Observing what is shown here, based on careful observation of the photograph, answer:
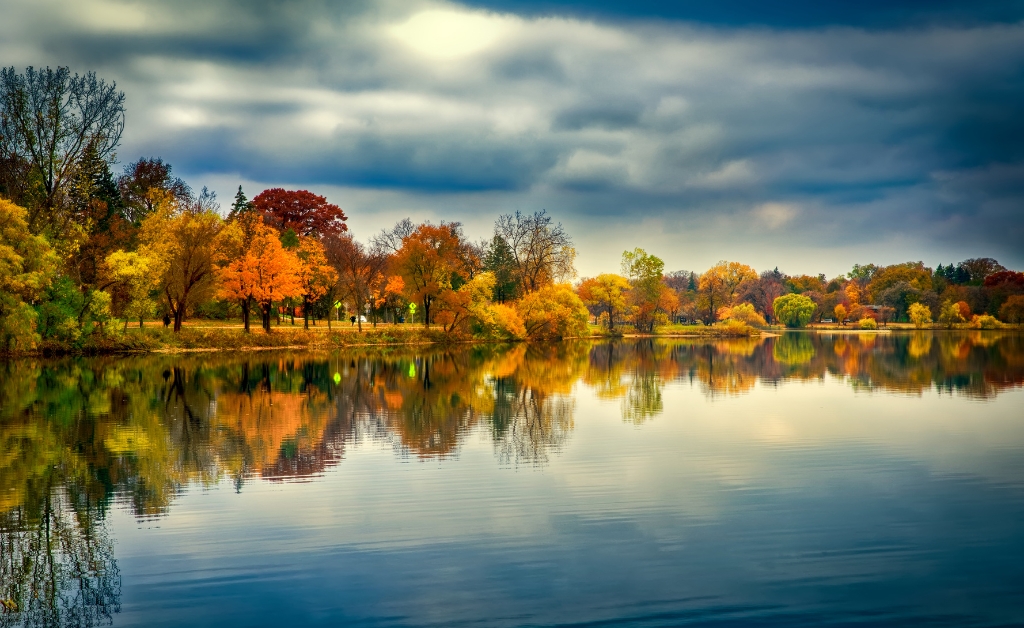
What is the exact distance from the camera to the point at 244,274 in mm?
51938

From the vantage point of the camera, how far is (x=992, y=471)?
545 inches

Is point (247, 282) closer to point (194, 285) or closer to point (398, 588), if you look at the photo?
point (194, 285)

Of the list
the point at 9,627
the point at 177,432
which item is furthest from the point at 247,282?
the point at 9,627

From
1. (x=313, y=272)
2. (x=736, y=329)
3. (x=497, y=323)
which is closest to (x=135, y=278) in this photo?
(x=313, y=272)

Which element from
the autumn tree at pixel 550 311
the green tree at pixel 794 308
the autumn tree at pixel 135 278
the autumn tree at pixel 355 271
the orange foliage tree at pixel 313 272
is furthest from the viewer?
the green tree at pixel 794 308

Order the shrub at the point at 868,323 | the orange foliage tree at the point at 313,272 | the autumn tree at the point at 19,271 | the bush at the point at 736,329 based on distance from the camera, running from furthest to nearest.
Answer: the shrub at the point at 868,323
the bush at the point at 736,329
the orange foliage tree at the point at 313,272
the autumn tree at the point at 19,271

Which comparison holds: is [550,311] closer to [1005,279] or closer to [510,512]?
[510,512]

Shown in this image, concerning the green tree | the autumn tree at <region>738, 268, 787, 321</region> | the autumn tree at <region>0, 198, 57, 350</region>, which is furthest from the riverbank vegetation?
the autumn tree at <region>738, 268, 787, 321</region>

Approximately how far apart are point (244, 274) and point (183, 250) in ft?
14.0

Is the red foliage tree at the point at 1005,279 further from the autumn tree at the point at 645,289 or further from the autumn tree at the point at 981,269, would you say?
the autumn tree at the point at 645,289

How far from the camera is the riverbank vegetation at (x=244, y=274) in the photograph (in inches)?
1614

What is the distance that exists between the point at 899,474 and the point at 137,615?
1235 cm

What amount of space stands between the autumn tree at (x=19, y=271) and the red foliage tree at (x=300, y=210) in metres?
48.7

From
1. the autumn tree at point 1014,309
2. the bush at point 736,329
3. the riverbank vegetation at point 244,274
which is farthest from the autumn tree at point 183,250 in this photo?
the autumn tree at point 1014,309
